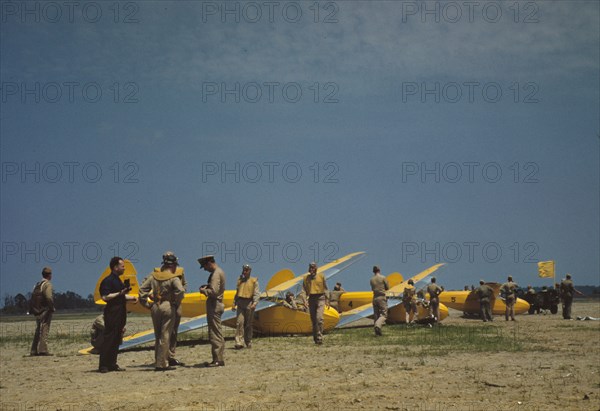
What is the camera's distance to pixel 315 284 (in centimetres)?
1591

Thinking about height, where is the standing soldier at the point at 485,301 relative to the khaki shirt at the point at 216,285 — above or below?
below

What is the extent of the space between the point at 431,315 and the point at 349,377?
46.9 ft

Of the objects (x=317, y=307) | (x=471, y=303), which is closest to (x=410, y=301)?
(x=471, y=303)

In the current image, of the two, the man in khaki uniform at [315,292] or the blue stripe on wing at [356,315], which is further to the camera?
the blue stripe on wing at [356,315]

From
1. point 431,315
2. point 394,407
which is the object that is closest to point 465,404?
point 394,407

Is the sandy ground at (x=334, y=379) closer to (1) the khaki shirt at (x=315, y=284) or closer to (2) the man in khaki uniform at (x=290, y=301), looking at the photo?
(1) the khaki shirt at (x=315, y=284)

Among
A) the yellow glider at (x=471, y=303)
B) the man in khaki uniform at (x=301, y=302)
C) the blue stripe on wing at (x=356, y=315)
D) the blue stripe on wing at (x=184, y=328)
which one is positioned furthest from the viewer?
the yellow glider at (x=471, y=303)

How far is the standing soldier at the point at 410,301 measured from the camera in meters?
22.7

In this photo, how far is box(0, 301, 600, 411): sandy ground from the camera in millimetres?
7410

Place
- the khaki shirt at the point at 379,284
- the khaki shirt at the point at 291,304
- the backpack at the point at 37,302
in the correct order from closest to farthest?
the backpack at the point at 37,302, the khaki shirt at the point at 291,304, the khaki shirt at the point at 379,284

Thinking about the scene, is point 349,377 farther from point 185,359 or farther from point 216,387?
point 185,359

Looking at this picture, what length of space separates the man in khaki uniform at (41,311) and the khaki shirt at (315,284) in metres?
6.19

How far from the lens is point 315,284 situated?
1591 cm

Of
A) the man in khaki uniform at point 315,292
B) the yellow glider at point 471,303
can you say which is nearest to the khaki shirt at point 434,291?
the yellow glider at point 471,303
